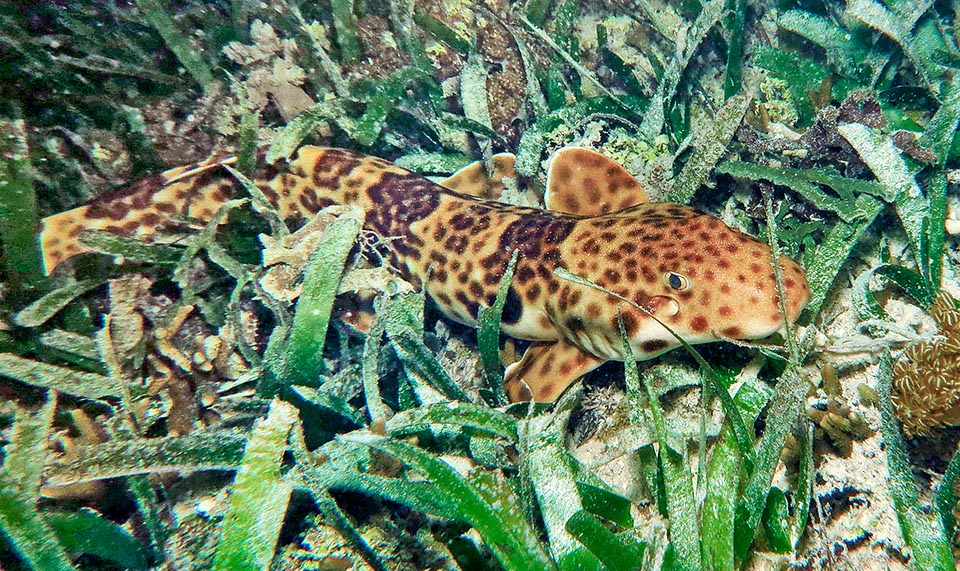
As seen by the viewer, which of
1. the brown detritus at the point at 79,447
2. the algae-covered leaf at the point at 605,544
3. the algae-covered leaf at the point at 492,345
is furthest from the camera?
the algae-covered leaf at the point at 492,345

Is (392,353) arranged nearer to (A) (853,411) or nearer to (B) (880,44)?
(A) (853,411)

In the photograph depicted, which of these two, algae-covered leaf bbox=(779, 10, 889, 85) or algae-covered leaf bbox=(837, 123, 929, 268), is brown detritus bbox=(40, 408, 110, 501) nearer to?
algae-covered leaf bbox=(837, 123, 929, 268)

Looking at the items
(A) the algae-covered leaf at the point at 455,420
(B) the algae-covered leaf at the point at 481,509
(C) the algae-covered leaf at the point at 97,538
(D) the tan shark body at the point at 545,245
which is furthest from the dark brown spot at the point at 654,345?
(C) the algae-covered leaf at the point at 97,538

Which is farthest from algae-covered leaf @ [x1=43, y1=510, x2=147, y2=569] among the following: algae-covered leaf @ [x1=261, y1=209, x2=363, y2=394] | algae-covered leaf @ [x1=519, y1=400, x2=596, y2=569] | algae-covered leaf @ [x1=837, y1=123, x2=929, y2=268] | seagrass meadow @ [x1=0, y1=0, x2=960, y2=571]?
algae-covered leaf @ [x1=837, y1=123, x2=929, y2=268]

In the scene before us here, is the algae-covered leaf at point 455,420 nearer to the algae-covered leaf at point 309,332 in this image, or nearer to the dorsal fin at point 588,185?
the algae-covered leaf at point 309,332

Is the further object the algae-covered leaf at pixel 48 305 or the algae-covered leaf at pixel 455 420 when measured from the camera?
the algae-covered leaf at pixel 48 305

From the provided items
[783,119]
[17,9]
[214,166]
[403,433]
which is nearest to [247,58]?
[214,166]

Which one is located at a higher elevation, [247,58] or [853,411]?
[247,58]

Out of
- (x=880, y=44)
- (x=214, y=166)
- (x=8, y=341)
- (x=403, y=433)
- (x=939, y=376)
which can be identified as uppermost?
(x=880, y=44)
